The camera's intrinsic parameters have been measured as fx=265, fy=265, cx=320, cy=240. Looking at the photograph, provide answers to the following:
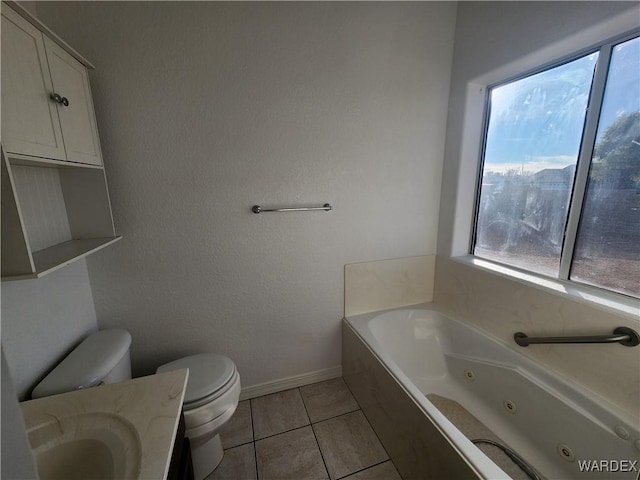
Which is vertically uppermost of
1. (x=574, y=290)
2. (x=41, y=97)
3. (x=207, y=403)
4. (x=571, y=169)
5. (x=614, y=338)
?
(x=41, y=97)

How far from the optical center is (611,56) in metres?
1.20

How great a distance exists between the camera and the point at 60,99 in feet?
3.09

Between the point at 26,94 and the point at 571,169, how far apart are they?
2256 mm

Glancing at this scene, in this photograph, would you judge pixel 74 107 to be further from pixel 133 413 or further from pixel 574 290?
pixel 574 290

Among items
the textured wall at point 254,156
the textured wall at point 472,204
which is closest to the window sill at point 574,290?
the textured wall at point 472,204

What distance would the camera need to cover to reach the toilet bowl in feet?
3.81

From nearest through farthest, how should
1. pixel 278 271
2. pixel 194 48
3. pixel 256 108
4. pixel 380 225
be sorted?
1. pixel 194 48
2. pixel 256 108
3. pixel 278 271
4. pixel 380 225

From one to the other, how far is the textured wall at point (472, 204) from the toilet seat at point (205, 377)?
5.13 feet

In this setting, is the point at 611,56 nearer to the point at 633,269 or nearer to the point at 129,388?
the point at 633,269

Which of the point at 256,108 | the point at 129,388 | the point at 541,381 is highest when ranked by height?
the point at 256,108

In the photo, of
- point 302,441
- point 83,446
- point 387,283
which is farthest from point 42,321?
point 387,283

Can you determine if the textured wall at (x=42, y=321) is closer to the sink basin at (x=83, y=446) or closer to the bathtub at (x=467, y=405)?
the sink basin at (x=83, y=446)

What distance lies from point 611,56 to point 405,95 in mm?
933


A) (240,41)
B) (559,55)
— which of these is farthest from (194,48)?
(559,55)
